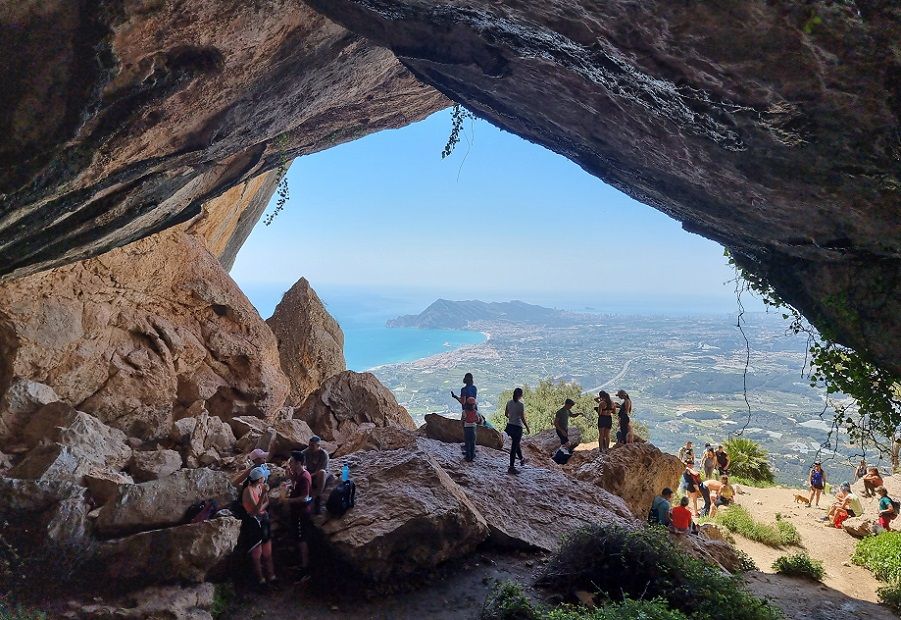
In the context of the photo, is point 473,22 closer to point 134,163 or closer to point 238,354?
point 134,163


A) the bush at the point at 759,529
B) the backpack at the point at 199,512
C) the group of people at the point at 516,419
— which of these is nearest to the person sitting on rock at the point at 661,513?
the group of people at the point at 516,419

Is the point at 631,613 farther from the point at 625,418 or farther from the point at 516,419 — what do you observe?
the point at 625,418

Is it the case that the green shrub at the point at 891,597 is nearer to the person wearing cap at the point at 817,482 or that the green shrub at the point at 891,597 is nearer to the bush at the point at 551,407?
the person wearing cap at the point at 817,482

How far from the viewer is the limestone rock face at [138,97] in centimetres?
616

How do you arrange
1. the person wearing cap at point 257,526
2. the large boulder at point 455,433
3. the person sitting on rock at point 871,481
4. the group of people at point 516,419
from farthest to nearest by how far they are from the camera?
the person sitting on rock at point 871,481 → the large boulder at point 455,433 → the group of people at point 516,419 → the person wearing cap at point 257,526

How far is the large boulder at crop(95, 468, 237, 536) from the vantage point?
303 inches

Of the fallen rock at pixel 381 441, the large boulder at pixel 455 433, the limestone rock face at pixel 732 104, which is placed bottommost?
the large boulder at pixel 455 433

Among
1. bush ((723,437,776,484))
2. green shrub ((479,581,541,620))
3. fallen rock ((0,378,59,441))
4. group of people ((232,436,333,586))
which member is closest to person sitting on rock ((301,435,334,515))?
group of people ((232,436,333,586))

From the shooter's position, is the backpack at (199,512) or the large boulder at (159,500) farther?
the backpack at (199,512)

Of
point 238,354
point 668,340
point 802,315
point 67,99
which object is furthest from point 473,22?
point 668,340

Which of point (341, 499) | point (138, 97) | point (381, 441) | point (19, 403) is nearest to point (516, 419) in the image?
point (381, 441)

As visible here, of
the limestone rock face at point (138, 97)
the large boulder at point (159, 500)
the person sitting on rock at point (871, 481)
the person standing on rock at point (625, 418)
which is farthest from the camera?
the person sitting on rock at point (871, 481)

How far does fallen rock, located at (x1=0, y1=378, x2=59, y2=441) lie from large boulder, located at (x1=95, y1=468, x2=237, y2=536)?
515cm

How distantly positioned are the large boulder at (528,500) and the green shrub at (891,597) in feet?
20.2
